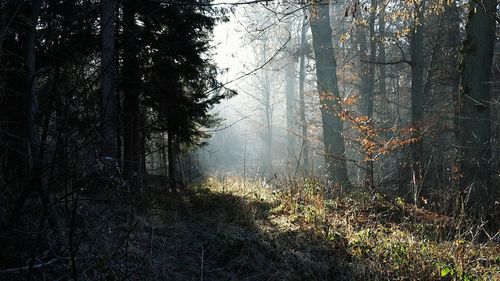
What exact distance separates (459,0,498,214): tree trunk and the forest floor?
150 cm

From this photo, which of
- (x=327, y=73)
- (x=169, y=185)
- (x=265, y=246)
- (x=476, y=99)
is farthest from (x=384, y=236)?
(x=327, y=73)

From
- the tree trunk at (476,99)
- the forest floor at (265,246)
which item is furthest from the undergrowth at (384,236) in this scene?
the tree trunk at (476,99)

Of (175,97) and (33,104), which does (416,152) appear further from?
(33,104)

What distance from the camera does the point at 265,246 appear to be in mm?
4527

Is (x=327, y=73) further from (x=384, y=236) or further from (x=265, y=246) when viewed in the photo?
(x=265, y=246)

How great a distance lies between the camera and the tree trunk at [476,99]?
6980 mm

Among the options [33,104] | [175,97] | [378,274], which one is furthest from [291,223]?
[33,104]

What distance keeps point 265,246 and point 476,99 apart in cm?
495

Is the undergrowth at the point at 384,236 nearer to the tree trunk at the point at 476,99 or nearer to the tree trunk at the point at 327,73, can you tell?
the tree trunk at the point at 476,99

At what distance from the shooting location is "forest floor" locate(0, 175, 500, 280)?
3.24m

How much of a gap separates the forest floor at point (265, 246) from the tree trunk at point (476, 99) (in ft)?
4.91

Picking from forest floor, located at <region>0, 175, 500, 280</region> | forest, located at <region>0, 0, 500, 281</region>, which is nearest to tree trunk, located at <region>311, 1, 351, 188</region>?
forest, located at <region>0, 0, 500, 281</region>

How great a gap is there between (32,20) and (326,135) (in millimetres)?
8135

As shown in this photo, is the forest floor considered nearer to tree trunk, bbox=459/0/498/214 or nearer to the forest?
the forest
